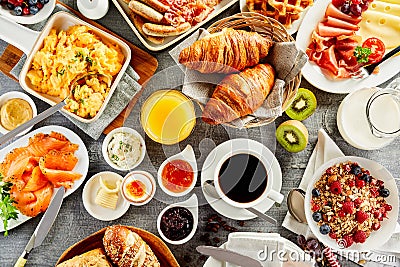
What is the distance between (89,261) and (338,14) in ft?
4.50

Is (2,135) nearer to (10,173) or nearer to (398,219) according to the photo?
(10,173)

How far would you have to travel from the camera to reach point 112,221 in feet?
7.31

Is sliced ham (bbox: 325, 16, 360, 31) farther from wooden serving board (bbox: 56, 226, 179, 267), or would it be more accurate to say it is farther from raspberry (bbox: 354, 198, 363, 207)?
wooden serving board (bbox: 56, 226, 179, 267)

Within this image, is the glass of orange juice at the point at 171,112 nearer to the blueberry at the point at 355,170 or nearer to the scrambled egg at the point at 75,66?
the scrambled egg at the point at 75,66

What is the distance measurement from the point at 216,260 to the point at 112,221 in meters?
0.47

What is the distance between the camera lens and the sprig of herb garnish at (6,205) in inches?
83.3

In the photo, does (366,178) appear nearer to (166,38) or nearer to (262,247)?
(262,247)

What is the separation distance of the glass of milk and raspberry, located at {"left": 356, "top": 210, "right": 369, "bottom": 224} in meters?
0.32

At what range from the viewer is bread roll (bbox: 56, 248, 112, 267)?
1982 mm

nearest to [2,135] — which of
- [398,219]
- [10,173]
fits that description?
[10,173]

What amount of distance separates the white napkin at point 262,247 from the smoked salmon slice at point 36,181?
0.79 meters

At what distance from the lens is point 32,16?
2189 millimetres

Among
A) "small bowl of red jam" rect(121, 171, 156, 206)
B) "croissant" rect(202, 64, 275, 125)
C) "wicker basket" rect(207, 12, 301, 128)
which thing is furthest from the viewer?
"small bowl of red jam" rect(121, 171, 156, 206)

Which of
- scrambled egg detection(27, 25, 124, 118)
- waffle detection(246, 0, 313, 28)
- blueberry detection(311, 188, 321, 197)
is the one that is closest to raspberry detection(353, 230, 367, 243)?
blueberry detection(311, 188, 321, 197)
